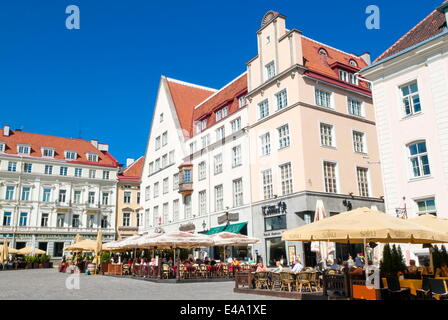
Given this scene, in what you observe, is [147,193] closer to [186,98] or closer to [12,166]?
[186,98]

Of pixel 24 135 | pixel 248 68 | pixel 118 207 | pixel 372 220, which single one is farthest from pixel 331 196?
pixel 24 135

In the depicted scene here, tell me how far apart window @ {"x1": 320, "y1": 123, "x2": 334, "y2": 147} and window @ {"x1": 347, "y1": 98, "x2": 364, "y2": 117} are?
2.78 meters

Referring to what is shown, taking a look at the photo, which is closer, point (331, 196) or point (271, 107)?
point (331, 196)

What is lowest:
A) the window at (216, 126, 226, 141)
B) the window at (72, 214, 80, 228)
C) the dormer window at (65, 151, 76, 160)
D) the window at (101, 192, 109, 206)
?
the window at (72, 214, 80, 228)

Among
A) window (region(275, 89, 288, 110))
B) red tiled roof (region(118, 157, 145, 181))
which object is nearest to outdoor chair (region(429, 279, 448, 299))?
window (region(275, 89, 288, 110))

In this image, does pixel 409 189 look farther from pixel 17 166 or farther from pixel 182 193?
pixel 17 166

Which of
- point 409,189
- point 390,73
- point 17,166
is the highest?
point 17,166

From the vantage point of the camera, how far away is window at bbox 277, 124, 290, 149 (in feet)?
95.3

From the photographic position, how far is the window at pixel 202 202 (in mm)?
37750

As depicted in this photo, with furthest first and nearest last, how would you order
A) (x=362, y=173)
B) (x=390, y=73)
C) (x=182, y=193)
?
(x=182, y=193)
(x=362, y=173)
(x=390, y=73)

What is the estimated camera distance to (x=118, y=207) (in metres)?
63.2

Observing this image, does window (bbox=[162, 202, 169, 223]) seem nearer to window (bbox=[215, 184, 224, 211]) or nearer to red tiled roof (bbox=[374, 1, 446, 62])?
window (bbox=[215, 184, 224, 211])

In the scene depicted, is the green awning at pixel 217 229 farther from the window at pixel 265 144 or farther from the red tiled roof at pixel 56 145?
the red tiled roof at pixel 56 145

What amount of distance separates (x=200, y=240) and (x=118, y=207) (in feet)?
143
